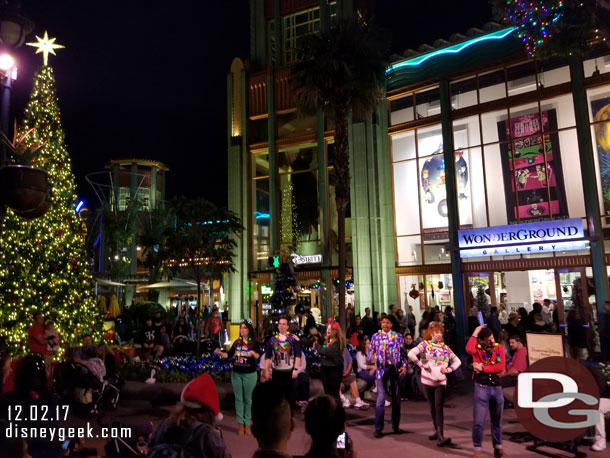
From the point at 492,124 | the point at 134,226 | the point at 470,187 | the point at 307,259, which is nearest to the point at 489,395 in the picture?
the point at 470,187

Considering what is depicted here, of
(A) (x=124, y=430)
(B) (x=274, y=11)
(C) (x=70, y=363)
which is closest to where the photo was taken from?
(A) (x=124, y=430)

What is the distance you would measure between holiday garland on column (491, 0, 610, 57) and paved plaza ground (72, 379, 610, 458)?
27.2 feet

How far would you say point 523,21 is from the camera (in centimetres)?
1085

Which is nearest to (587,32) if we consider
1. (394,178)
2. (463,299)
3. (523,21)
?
(523,21)

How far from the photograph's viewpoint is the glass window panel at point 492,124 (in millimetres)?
19656

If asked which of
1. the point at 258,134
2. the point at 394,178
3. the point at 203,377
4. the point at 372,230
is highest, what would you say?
the point at 258,134

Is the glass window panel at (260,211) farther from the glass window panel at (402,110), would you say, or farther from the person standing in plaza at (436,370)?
the person standing in plaza at (436,370)

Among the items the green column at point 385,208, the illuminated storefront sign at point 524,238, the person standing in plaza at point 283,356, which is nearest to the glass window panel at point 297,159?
the green column at point 385,208

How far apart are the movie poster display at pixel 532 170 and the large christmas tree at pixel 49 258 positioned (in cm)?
1583

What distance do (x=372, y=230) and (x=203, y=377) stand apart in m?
19.4

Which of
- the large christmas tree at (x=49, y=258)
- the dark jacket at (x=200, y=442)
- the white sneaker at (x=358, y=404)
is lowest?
the white sneaker at (x=358, y=404)

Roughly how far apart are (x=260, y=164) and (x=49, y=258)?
14.7 meters

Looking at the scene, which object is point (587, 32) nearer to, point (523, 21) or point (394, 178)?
point (523, 21)

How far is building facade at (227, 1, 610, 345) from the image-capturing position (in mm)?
17359
